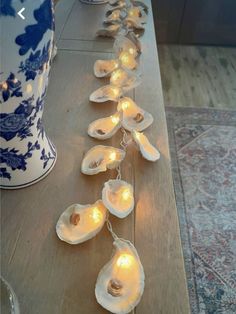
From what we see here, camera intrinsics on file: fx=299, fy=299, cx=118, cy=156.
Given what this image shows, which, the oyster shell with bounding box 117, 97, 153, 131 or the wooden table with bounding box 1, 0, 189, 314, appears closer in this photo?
the wooden table with bounding box 1, 0, 189, 314

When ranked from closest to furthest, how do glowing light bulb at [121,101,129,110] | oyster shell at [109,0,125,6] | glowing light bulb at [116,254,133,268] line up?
glowing light bulb at [116,254,133,268], glowing light bulb at [121,101,129,110], oyster shell at [109,0,125,6]

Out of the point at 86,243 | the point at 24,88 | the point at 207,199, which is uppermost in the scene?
the point at 24,88

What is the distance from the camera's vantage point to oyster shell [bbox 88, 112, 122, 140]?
1.85ft

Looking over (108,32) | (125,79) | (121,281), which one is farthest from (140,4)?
(121,281)

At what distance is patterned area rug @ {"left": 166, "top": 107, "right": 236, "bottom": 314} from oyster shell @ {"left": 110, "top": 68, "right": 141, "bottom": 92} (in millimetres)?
476

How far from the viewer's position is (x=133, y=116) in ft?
2.01

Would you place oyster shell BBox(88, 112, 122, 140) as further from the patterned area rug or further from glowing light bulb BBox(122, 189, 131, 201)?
the patterned area rug

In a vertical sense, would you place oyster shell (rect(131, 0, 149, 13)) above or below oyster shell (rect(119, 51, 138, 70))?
above

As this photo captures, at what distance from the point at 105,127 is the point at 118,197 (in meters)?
0.18

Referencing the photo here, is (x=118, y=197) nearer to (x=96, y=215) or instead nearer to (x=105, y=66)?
(x=96, y=215)

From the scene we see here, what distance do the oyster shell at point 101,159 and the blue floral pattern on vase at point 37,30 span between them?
0.74ft

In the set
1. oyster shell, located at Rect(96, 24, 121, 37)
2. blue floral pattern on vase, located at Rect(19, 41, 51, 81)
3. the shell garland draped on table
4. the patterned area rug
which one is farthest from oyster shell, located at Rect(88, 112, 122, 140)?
the patterned area rug

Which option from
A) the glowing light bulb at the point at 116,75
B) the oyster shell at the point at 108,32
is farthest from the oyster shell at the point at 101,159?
the oyster shell at the point at 108,32

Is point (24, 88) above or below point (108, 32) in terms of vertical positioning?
above
